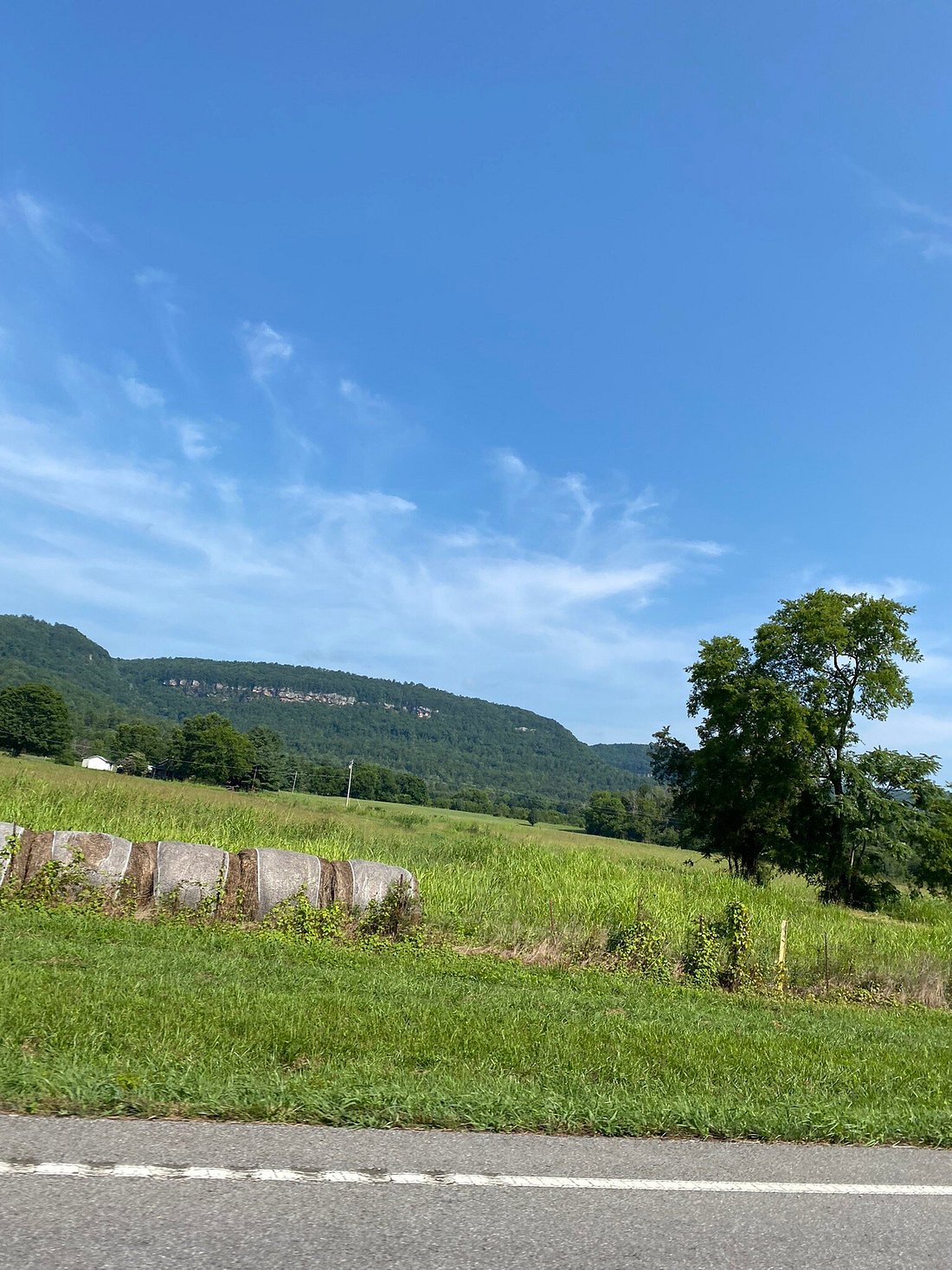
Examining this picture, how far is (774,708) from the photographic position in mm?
34344

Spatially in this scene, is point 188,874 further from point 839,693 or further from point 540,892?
point 839,693

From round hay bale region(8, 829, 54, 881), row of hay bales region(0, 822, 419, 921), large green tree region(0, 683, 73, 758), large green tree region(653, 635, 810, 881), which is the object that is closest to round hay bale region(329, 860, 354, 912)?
row of hay bales region(0, 822, 419, 921)

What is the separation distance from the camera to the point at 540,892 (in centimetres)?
1811

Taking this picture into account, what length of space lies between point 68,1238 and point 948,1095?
7047 mm

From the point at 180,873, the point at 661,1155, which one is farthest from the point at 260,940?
the point at 661,1155

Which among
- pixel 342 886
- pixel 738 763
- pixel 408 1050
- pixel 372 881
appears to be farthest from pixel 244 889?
pixel 738 763

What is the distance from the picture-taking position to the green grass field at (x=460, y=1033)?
561 cm

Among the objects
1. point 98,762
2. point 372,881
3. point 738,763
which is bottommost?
point 98,762

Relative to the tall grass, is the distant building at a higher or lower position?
lower

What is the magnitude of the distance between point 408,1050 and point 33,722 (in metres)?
123

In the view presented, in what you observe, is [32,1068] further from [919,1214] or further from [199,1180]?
[919,1214]

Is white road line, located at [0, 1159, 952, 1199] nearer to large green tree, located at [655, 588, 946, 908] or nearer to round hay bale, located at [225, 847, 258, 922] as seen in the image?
round hay bale, located at [225, 847, 258, 922]

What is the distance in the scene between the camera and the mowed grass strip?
5.50 m

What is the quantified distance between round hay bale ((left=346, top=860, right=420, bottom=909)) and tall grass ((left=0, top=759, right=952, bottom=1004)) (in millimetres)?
889
